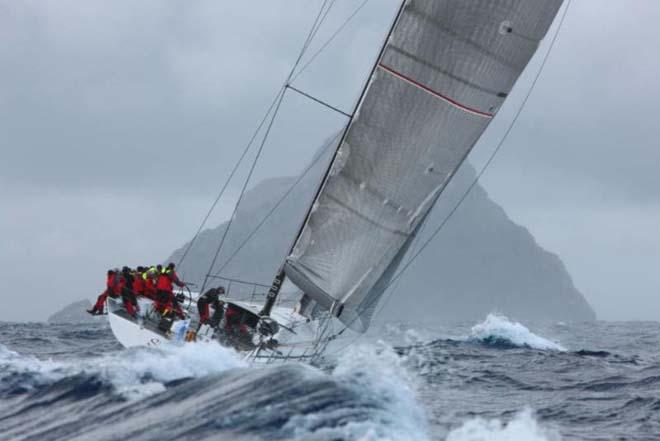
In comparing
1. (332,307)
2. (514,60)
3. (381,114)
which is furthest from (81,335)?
(514,60)

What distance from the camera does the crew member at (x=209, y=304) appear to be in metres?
14.8

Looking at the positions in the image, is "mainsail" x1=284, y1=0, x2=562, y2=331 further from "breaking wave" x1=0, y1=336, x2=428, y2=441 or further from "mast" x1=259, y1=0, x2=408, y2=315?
"breaking wave" x1=0, y1=336, x2=428, y2=441

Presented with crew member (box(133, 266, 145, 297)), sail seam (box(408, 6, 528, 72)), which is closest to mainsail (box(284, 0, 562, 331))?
sail seam (box(408, 6, 528, 72))

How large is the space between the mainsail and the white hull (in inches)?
39.7

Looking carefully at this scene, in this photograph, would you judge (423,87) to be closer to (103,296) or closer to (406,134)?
(406,134)

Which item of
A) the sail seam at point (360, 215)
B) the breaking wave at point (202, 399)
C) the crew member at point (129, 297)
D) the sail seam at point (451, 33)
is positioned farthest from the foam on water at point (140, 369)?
the sail seam at point (451, 33)

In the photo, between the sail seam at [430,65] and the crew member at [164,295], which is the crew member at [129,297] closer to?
the crew member at [164,295]

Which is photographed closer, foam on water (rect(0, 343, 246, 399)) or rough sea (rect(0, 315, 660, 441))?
rough sea (rect(0, 315, 660, 441))

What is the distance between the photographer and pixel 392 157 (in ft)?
46.5

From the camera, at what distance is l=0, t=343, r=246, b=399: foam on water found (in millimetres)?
11602

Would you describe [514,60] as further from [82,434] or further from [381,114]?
[82,434]

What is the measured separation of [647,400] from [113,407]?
880 centimetres

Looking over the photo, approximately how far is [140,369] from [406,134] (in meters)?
5.98

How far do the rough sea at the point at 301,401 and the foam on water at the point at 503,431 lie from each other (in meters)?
0.02
